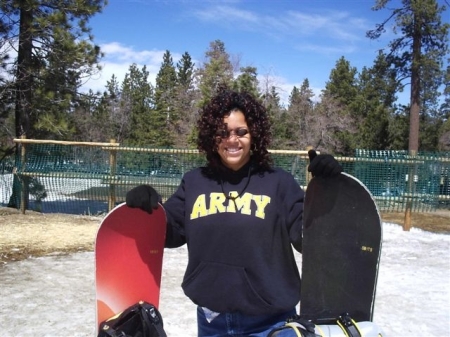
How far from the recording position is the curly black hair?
2.01 metres

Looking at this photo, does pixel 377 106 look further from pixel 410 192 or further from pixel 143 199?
pixel 143 199

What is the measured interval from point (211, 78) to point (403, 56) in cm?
1480

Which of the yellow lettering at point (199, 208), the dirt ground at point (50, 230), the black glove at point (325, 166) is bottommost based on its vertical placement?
the dirt ground at point (50, 230)

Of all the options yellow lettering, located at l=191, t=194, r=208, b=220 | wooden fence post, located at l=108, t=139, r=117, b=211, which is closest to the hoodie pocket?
yellow lettering, located at l=191, t=194, r=208, b=220

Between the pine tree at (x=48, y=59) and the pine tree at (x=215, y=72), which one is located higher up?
the pine tree at (x=215, y=72)

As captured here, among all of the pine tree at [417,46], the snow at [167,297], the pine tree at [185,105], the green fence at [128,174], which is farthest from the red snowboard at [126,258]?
the pine tree at [185,105]

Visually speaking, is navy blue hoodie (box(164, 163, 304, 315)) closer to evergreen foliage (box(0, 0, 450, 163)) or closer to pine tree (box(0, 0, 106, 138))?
evergreen foliage (box(0, 0, 450, 163))

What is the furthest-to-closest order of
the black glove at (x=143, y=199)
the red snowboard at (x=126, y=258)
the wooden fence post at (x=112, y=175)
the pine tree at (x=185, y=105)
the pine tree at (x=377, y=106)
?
the pine tree at (x=185, y=105)
the pine tree at (x=377, y=106)
the wooden fence post at (x=112, y=175)
the red snowboard at (x=126, y=258)
the black glove at (x=143, y=199)

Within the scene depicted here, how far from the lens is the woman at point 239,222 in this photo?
179cm

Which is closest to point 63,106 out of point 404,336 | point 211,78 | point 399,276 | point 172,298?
point 172,298

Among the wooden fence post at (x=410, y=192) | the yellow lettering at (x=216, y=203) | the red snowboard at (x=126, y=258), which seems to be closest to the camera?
the yellow lettering at (x=216, y=203)

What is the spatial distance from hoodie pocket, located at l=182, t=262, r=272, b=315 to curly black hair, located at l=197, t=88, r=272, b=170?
1.50ft

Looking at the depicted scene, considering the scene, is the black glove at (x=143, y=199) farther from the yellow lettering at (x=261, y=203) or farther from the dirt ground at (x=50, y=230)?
the dirt ground at (x=50, y=230)

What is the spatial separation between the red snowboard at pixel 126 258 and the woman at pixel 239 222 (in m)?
0.29
